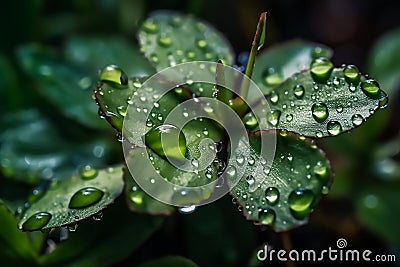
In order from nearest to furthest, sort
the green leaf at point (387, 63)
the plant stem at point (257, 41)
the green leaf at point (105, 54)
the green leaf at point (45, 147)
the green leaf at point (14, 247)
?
the plant stem at point (257, 41)
the green leaf at point (14, 247)
the green leaf at point (45, 147)
the green leaf at point (105, 54)
the green leaf at point (387, 63)

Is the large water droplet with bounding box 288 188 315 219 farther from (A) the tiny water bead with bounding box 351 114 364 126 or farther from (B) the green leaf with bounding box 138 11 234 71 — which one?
(B) the green leaf with bounding box 138 11 234 71

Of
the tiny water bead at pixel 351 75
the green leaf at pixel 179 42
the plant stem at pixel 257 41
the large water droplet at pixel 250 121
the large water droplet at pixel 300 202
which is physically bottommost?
the large water droplet at pixel 300 202

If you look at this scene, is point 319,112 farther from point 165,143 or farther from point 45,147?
point 45,147

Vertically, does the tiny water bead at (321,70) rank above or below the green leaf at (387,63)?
below

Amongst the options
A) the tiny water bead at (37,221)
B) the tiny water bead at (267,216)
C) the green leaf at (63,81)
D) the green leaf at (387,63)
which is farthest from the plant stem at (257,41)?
the green leaf at (387,63)

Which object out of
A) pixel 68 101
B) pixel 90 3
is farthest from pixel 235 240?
pixel 90 3

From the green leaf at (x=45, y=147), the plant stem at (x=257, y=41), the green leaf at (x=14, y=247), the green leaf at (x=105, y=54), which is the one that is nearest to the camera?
the plant stem at (x=257, y=41)

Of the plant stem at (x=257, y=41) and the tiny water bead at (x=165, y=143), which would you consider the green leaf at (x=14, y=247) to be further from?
the plant stem at (x=257, y=41)
